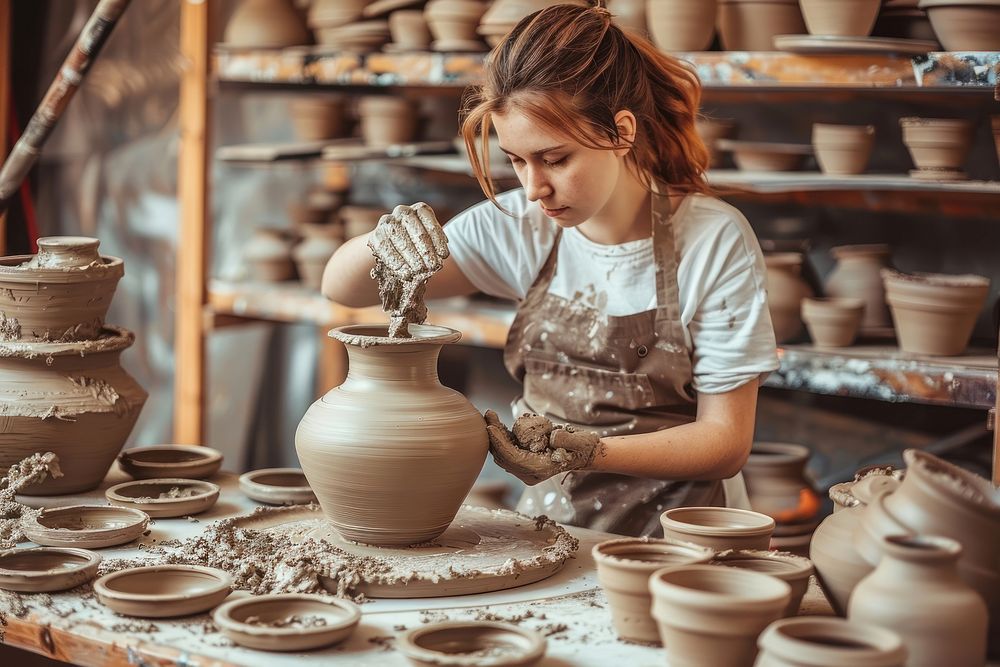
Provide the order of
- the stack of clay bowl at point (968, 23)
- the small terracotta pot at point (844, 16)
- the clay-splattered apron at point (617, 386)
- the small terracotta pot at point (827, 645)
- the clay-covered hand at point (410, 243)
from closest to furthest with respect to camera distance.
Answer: the small terracotta pot at point (827, 645) < the clay-covered hand at point (410, 243) < the clay-splattered apron at point (617, 386) < the stack of clay bowl at point (968, 23) < the small terracotta pot at point (844, 16)

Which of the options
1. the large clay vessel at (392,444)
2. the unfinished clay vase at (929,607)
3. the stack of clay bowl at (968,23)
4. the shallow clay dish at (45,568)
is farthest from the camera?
the stack of clay bowl at (968,23)

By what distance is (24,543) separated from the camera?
222 centimetres

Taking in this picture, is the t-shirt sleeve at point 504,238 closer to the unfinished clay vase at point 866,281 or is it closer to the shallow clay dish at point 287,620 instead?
the shallow clay dish at point 287,620

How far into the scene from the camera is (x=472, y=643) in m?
1.75

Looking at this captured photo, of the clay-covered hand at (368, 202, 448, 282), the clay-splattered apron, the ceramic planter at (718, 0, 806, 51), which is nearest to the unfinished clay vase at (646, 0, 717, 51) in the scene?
the ceramic planter at (718, 0, 806, 51)

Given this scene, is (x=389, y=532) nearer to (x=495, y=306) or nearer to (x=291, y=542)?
(x=291, y=542)

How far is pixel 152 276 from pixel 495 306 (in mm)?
2196

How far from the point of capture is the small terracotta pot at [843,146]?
3.85 meters

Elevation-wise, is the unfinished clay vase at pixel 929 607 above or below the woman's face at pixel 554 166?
below

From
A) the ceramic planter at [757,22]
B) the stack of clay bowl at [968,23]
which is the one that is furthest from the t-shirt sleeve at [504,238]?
the stack of clay bowl at [968,23]

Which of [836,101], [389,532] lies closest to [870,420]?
[836,101]

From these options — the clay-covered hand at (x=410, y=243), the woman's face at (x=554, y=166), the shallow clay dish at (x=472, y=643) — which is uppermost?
the woman's face at (x=554, y=166)

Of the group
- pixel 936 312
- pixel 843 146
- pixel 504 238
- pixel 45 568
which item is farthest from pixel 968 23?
pixel 45 568

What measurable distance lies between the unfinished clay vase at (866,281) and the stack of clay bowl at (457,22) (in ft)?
4.91
